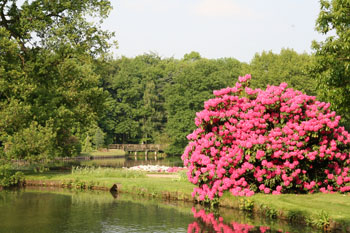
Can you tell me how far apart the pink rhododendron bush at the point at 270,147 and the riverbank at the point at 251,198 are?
33.1 inches

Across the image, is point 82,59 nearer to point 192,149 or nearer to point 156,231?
point 192,149

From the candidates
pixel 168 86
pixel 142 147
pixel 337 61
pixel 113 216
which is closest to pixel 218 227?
pixel 113 216

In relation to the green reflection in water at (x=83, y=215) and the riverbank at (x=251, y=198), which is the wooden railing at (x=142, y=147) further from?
the green reflection in water at (x=83, y=215)

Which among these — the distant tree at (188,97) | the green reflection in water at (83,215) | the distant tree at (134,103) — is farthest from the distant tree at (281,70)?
the green reflection in water at (83,215)

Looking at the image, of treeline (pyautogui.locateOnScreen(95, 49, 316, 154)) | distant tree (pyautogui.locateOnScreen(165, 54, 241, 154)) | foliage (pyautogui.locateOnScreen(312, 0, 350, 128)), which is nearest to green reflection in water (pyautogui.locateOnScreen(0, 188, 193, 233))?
foliage (pyautogui.locateOnScreen(312, 0, 350, 128))

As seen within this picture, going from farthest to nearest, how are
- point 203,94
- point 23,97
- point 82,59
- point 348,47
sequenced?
point 203,94, point 82,59, point 23,97, point 348,47

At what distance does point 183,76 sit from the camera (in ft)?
269

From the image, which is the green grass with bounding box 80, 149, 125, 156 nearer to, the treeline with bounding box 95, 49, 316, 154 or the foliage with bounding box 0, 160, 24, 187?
the treeline with bounding box 95, 49, 316, 154

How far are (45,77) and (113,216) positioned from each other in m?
17.0

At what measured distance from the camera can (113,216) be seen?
19.7 meters

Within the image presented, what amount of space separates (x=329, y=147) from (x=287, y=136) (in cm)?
213

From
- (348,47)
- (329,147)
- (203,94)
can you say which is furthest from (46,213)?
(203,94)

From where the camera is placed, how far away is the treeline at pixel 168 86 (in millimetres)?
71812

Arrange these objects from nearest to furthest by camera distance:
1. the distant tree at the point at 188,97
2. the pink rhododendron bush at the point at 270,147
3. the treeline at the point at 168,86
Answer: the pink rhododendron bush at the point at 270,147, the treeline at the point at 168,86, the distant tree at the point at 188,97
